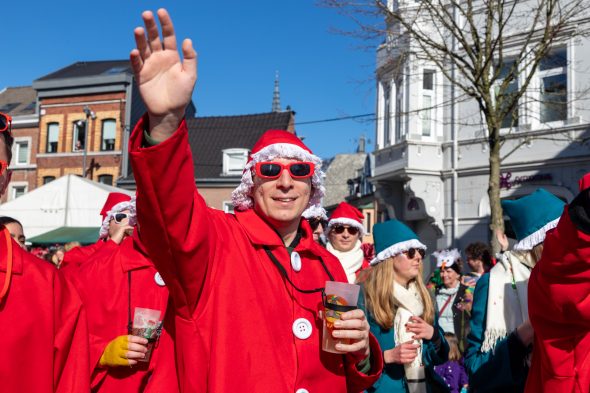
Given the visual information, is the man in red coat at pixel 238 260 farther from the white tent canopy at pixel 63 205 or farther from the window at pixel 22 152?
the window at pixel 22 152

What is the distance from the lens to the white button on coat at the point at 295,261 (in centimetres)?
240

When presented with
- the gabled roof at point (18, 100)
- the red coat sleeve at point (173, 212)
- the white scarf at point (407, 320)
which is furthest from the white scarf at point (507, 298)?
the gabled roof at point (18, 100)

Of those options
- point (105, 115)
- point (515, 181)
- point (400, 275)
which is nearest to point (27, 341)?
point (400, 275)

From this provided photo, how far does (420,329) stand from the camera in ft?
12.8

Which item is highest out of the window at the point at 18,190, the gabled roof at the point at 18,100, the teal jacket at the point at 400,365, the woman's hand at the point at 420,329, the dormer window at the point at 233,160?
the gabled roof at the point at 18,100

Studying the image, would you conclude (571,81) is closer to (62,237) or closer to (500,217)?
(500,217)

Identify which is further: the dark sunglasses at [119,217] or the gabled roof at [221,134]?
the gabled roof at [221,134]

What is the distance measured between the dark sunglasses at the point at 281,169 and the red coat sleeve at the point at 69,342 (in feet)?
2.93

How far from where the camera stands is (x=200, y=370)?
2.04 m

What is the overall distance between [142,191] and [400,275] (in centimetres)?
314

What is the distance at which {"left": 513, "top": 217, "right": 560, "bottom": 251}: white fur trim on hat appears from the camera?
3254 mm

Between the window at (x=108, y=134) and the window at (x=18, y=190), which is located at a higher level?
the window at (x=108, y=134)

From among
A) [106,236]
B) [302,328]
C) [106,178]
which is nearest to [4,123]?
[302,328]

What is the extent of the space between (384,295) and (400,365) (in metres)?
0.51
